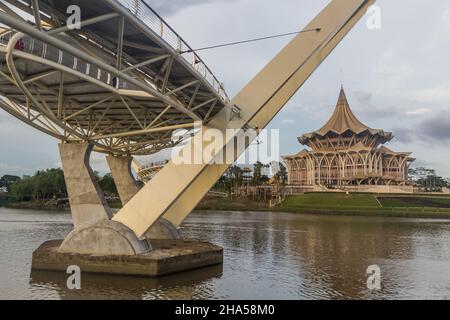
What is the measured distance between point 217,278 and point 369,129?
124 m

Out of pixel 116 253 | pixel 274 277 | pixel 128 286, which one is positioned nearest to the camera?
pixel 128 286

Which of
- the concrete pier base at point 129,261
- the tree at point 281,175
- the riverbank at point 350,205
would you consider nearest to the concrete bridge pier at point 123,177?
the concrete pier base at point 129,261

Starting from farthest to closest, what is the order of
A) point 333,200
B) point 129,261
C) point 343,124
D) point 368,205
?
point 343,124 → point 333,200 → point 368,205 → point 129,261

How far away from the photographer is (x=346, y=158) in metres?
132

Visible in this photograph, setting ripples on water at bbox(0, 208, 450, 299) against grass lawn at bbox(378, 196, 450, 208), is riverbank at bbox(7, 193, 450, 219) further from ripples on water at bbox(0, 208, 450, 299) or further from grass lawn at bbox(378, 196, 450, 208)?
ripples on water at bbox(0, 208, 450, 299)

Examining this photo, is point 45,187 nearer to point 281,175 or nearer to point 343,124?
point 281,175

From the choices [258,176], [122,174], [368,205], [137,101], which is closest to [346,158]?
[258,176]

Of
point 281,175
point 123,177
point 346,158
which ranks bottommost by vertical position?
point 123,177

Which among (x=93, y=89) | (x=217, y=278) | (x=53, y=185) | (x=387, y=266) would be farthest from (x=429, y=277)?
(x=53, y=185)

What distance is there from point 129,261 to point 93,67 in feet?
28.9

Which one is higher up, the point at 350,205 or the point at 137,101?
the point at 137,101

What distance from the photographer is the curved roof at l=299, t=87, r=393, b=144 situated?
441ft

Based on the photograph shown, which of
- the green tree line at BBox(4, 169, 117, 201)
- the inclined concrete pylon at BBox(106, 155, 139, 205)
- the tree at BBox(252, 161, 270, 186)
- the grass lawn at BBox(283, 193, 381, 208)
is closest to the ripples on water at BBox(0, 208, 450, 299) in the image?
the inclined concrete pylon at BBox(106, 155, 139, 205)
